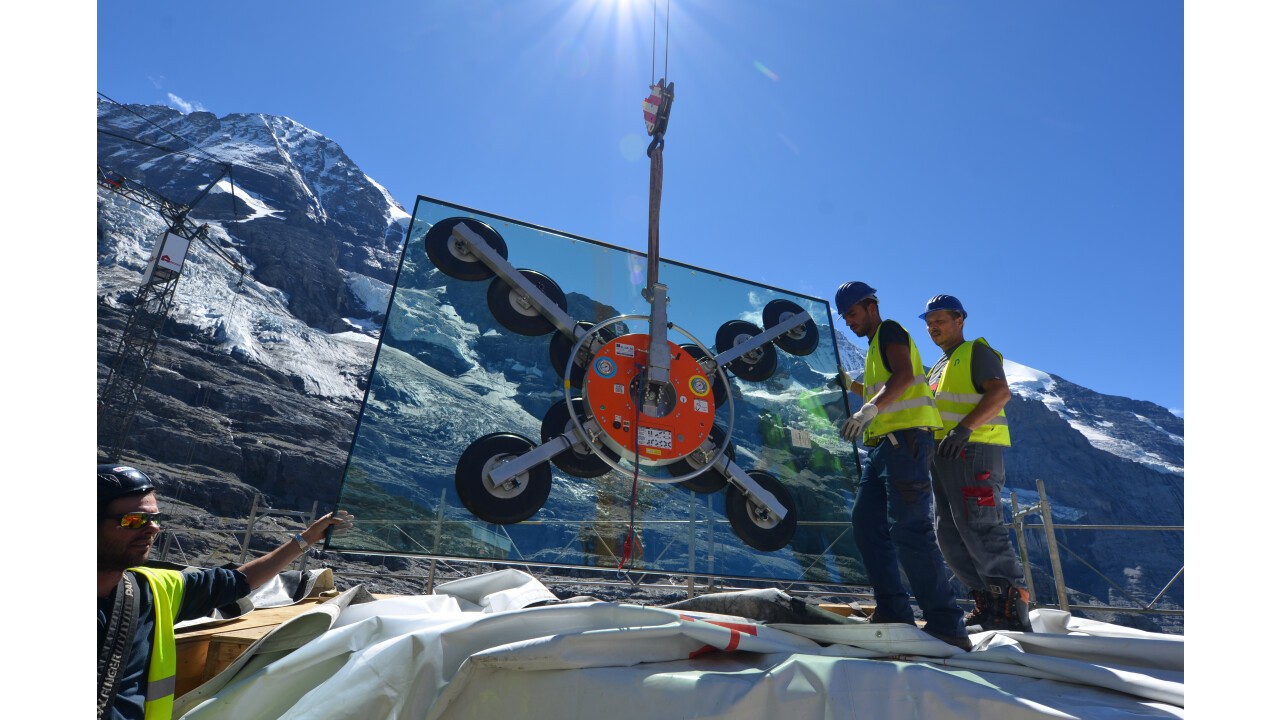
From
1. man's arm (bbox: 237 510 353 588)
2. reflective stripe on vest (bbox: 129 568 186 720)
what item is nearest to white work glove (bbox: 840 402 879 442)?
man's arm (bbox: 237 510 353 588)

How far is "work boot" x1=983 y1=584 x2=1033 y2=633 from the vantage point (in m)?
2.91

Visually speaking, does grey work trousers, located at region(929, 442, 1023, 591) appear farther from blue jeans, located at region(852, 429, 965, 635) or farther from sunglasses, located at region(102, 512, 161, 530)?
sunglasses, located at region(102, 512, 161, 530)

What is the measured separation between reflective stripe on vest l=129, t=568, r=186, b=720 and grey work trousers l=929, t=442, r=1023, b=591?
3069 mm

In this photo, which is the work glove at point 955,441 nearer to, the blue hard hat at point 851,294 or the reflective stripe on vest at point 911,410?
the reflective stripe on vest at point 911,410

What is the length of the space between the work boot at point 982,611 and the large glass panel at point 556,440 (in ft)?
4.87

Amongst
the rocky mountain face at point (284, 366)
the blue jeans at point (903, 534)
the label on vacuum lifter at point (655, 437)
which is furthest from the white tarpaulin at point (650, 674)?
the rocky mountain face at point (284, 366)

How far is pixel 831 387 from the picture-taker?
5.48 meters

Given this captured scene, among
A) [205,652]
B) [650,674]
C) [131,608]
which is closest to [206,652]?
[205,652]

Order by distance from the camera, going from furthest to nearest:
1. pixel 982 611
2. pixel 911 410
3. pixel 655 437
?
pixel 655 437 → pixel 982 611 → pixel 911 410

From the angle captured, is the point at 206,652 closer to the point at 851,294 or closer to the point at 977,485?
the point at 851,294

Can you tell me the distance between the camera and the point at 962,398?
342 centimetres

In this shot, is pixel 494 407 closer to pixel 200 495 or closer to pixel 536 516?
pixel 536 516

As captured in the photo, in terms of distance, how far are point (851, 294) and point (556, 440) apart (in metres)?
1.87

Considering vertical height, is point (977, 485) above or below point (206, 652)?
above
